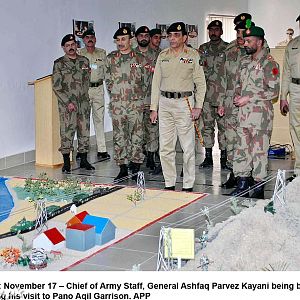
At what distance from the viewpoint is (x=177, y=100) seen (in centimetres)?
684

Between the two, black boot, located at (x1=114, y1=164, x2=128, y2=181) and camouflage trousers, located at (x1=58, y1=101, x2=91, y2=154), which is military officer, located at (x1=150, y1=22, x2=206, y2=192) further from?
camouflage trousers, located at (x1=58, y1=101, x2=91, y2=154)

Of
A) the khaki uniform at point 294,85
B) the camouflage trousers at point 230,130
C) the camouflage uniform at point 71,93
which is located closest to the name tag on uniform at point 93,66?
the camouflage uniform at point 71,93

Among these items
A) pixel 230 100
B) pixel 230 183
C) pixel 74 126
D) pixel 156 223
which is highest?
pixel 230 100

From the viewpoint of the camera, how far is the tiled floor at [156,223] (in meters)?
4.70

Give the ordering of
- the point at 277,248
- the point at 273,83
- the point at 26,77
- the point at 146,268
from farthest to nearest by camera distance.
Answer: the point at 26,77 → the point at 273,83 → the point at 146,268 → the point at 277,248

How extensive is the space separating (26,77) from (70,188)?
104 inches

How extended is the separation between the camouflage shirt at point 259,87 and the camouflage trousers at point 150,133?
197 centimetres

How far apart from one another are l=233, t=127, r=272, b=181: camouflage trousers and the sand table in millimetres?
1539

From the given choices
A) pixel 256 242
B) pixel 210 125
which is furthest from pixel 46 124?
pixel 256 242

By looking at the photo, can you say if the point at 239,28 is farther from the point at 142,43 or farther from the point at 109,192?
the point at 109,192

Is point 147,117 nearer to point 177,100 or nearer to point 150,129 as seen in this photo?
point 150,129

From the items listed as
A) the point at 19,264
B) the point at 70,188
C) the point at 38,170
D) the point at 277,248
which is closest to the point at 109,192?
the point at 70,188

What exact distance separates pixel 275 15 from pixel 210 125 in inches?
317

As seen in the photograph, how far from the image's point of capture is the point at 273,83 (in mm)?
6480
